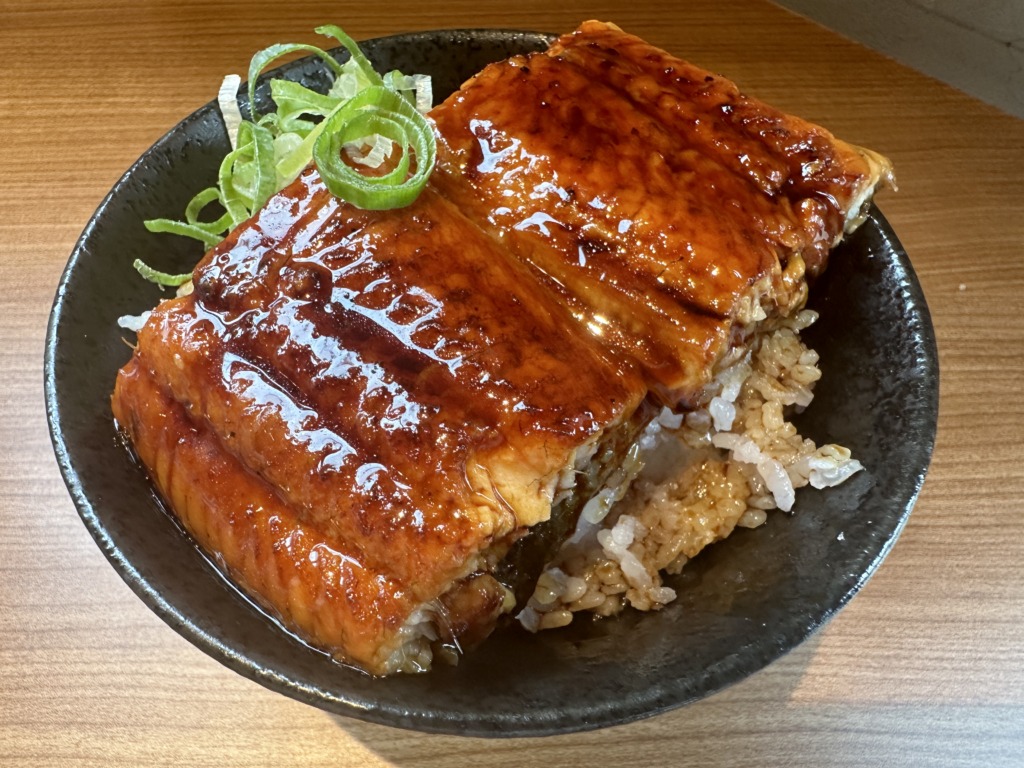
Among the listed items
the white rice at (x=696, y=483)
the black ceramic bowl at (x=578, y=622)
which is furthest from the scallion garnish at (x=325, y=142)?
the white rice at (x=696, y=483)

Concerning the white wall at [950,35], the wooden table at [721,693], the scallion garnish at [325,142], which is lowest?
the wooden table at [721,693]

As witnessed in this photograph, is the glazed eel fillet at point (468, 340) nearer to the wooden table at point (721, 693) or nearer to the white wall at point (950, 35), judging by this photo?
the wooden table at point (721, 693)

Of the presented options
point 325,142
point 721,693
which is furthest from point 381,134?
point 721,693

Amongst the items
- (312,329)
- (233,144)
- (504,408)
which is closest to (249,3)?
(233,144)

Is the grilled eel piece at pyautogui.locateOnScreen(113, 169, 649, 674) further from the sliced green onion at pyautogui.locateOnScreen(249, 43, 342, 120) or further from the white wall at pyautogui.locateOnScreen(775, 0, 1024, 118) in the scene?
the white wall at pyautogui.locateOnScreen(775, 0, 1024, 118)

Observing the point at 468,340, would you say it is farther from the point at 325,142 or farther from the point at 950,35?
the point at 950,35

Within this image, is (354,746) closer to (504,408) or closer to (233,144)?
(504,408)
